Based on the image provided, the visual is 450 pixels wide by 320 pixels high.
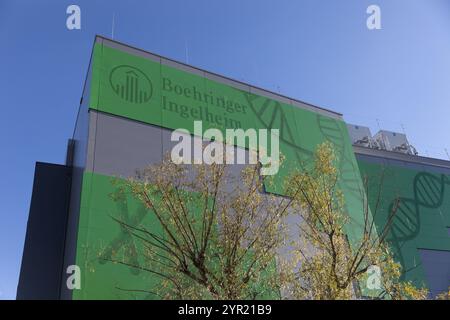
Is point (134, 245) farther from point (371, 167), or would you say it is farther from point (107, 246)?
point (371, 167)

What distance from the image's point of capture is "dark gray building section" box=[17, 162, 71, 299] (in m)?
17.4

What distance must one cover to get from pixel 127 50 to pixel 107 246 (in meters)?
11.9

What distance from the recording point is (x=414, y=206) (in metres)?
32.8

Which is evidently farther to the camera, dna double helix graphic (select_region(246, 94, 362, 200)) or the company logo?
dna double helix graphic (select_region(246, 94, 362, 200))

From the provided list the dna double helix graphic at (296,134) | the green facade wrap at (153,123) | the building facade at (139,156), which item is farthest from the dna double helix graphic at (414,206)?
the green facade wrap at (153,123)

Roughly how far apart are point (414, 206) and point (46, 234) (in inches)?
1154

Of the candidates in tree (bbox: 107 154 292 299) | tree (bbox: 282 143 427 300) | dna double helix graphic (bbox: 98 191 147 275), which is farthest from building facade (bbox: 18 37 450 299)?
tree (bbox: 107 154 292 299)

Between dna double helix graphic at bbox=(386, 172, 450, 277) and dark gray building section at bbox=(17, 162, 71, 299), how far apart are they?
74.3 ft

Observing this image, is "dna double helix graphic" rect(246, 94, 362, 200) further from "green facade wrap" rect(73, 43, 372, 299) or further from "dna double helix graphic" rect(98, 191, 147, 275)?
"dna double helix graphic" rect(98, 191, 147, 275)

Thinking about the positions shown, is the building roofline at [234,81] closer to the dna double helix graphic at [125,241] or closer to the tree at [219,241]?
the dna double helix graphic at [125,241]

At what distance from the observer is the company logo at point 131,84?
65.1 feet

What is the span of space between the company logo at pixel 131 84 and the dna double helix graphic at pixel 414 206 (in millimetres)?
19723

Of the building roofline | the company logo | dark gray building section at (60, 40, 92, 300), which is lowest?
dark gray building section at (60, 40, 92, 300)

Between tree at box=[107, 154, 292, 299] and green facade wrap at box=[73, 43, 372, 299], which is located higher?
green facade wrap at box=[73, 43, 372, 299]
